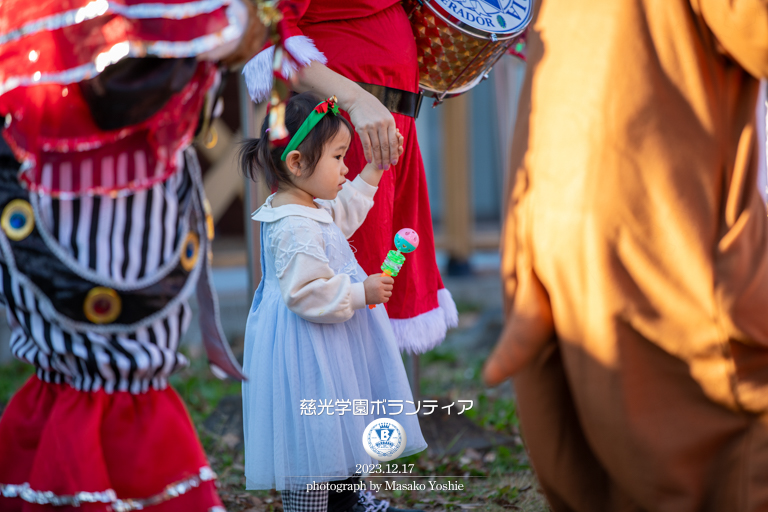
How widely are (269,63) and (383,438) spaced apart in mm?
1084

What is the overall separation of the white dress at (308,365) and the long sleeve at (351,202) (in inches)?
2.3

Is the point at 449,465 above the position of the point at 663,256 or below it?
below

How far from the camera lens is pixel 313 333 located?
6.45 ft

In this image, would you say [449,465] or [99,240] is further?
[449,465]

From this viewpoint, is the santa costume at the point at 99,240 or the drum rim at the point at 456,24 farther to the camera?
the drum rim at the point at 456,24

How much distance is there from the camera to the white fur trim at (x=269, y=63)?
197 centimetres

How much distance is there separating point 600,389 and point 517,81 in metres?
3.78

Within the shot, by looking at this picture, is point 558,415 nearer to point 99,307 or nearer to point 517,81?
point 99,307

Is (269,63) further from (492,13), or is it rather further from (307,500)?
(307,500)

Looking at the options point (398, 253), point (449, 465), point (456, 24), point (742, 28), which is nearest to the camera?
point (742, 28)

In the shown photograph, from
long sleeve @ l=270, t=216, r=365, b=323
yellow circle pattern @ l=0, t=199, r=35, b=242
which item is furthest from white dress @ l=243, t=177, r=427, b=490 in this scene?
yellow circle pattern @ l=0, t=199, r=35, b=242

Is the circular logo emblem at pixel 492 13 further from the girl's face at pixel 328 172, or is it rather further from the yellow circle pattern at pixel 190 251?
the yellow circle pattern at pixel 190 251

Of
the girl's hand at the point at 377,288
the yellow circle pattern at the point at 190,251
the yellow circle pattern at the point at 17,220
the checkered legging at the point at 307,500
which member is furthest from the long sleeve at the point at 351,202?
the yellow circle pattern at the point at 17,220

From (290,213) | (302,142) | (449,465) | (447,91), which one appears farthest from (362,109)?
(449,465)
